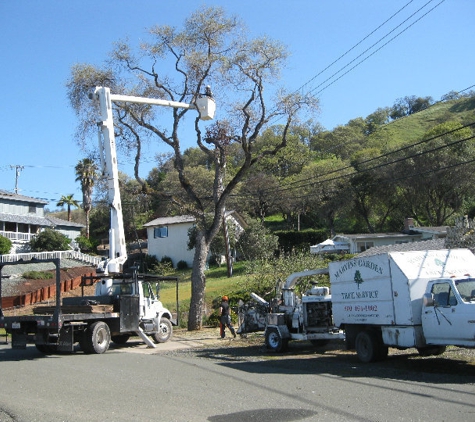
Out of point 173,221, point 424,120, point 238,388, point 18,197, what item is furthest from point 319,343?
point 424,120

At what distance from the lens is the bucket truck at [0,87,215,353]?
55.6 ft

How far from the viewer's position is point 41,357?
17.4m

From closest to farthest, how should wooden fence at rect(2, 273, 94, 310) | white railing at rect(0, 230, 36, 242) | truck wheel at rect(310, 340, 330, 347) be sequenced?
truck wheel at rect(310, 340, 330, 347), wooden fence at rect(2, 273, 94, 310), white railing at rect(0, 230, 36, 242)

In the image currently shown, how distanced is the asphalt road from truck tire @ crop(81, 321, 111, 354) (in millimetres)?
1094

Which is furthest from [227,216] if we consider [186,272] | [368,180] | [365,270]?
[365,270]

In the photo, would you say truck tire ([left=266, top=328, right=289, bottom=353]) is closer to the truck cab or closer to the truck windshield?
the truck cab

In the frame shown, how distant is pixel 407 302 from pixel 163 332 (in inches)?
440

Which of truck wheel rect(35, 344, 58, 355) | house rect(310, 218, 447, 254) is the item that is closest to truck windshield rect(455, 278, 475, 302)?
truck wheel rect(35, 344, 58, 355)

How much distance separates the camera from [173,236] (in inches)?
2485

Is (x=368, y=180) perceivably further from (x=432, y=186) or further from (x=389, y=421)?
(x=389, y=421)

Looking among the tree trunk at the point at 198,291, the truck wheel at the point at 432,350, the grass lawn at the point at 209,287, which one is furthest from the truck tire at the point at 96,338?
the grass lawn at the point at 209,287

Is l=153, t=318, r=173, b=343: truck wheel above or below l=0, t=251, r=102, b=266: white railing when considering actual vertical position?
below

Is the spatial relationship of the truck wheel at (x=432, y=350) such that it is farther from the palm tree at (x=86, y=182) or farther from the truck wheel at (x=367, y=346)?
the palm tree at (x=86, y=182)

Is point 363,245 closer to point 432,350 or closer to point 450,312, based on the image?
point 432,350
